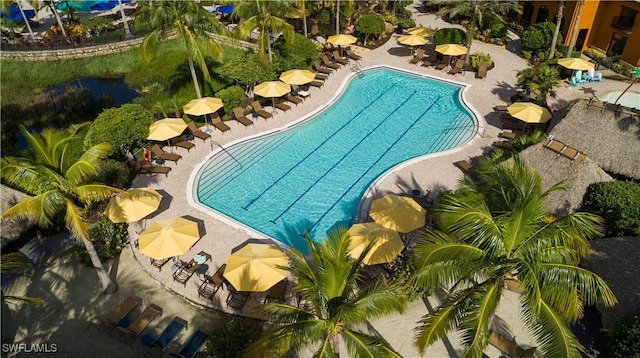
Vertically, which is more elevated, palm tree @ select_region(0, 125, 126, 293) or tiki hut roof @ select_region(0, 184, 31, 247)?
palm tree @ select_region(0, 125, 126, 293)

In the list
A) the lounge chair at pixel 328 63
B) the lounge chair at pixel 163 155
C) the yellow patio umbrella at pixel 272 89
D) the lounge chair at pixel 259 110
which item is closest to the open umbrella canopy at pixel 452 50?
the lounge chair at pixel 328 63

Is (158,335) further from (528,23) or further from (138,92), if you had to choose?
(528,23)

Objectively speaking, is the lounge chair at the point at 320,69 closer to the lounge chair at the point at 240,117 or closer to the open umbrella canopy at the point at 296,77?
the open umbrella canopy at the point at 296,77

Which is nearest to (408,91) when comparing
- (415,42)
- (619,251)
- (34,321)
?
(415,42)

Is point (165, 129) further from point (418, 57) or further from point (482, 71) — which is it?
point (482, 71)

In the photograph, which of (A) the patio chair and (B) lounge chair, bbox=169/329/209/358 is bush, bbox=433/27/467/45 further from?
(B) lounge chair, bbox=169/329/209/358

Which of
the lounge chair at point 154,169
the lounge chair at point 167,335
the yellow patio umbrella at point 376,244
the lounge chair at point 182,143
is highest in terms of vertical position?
the yellow patio umbrella at point 376,244

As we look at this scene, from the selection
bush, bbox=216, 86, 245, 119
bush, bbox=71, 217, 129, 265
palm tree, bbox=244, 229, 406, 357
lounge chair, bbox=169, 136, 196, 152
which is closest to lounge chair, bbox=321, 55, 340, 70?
bush, bbox=216, 86, 245, 119
